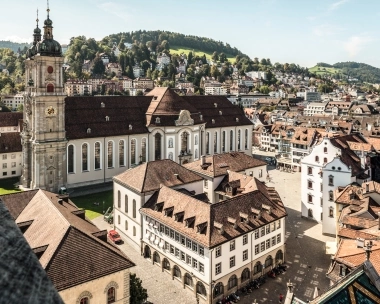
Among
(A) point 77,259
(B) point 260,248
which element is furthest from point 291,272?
A: (A) point 77,259

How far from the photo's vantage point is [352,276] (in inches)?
448

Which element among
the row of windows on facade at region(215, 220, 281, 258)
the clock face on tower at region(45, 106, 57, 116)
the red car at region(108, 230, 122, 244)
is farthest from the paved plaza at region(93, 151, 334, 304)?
the clock face on tower at region(45, 106, 57, 116)

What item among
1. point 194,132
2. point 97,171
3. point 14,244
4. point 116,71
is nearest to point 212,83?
point 116,71

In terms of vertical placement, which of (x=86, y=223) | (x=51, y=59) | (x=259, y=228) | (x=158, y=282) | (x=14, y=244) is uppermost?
(x=51, y=59)

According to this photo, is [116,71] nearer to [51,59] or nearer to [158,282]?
[51,59]

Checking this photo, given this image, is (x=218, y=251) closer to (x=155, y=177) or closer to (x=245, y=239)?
(x=245, y=239)

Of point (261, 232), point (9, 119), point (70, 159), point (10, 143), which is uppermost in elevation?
point (9, 119)

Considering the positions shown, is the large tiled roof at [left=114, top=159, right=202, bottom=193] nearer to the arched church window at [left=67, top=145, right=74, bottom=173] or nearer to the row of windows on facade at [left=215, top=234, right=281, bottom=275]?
the row of windows on facade at [left=215, top=234, right=281, bottom=275]

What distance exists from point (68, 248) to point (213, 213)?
13.2 metres

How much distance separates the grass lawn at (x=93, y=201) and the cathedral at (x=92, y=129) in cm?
416

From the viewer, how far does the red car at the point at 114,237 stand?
39.0 m

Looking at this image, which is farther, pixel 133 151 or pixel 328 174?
pixel 133 151

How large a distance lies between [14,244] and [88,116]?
5797cm

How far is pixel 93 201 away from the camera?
50688 mm
